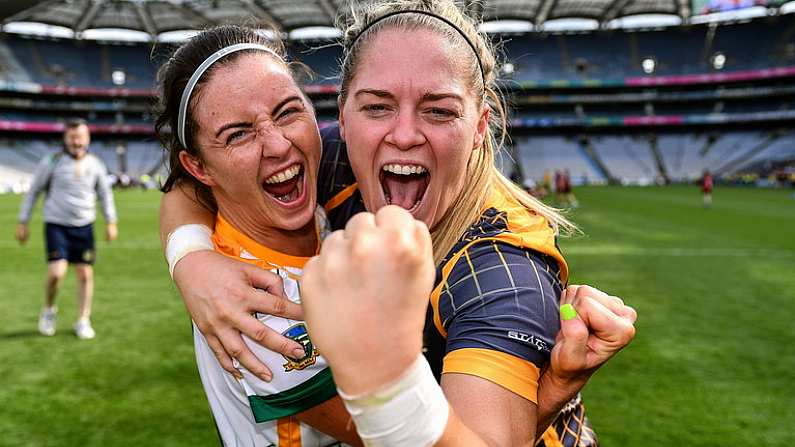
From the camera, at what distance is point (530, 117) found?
5638 cm

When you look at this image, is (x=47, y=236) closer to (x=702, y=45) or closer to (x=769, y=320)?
(x=769, y=320)

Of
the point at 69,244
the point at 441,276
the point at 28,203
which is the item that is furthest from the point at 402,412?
the point at 28,203

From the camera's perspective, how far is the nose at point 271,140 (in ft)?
6.63

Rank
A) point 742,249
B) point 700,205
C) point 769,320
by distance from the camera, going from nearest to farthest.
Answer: point 769,320 < point 742,249 < point 700,205

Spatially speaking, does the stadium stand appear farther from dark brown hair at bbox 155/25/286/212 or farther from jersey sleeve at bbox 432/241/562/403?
jersey sleeve at bbox 432/241/562/403

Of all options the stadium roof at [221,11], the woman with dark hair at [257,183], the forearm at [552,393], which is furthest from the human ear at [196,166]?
the stadium roof at [221,11]

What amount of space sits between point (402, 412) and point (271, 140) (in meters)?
1.29

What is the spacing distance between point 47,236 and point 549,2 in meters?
44.4

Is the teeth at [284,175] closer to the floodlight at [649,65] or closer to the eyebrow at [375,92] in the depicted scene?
the eyebrow at [375,92]

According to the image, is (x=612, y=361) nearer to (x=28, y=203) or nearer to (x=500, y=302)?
(x=500, y=302)

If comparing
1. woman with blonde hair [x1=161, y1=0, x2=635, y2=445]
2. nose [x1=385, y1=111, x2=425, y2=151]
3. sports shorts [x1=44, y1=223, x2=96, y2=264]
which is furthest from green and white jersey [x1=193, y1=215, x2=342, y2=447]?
sports shorts [x1=44, y1=223, x2=96, y2=264]

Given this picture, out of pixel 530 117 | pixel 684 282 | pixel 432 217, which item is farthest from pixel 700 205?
pixel 530 117

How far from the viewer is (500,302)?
1371 millimetres

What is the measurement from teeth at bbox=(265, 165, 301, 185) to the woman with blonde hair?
0.96 feet
